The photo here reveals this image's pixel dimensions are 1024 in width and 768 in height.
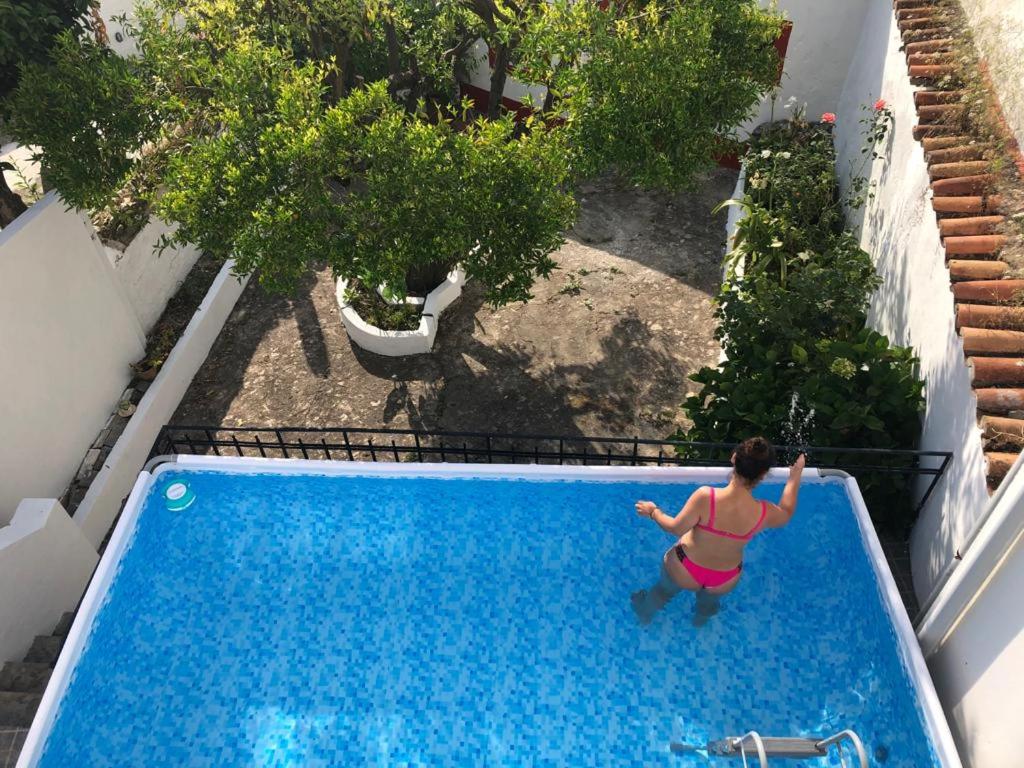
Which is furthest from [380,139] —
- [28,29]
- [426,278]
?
[426,278]

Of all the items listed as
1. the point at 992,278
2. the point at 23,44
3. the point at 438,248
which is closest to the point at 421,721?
the point at 438,248

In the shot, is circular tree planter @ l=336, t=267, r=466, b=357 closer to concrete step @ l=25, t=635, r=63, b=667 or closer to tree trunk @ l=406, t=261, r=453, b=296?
tree trunk @ l=406, t=261, r=453, b=296

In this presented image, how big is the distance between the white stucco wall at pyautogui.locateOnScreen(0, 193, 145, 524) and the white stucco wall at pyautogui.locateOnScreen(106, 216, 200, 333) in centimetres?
41

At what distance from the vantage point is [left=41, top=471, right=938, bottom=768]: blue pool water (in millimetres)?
5156

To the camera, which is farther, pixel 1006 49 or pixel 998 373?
pixel 1006 49

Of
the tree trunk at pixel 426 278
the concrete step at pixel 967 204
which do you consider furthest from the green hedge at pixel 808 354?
the tree trunk at pixel 426 278

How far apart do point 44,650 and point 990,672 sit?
311 inches

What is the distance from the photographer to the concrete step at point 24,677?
6295 mm

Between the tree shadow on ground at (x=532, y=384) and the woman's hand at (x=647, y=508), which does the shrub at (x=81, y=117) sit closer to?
the tree shadow on ground at (x=532, y=384)

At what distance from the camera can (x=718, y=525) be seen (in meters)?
5.15

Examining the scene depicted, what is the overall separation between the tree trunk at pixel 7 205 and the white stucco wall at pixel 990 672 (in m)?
10.6

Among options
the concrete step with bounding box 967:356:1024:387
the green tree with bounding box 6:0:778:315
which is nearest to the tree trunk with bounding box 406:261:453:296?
the green tree with bounding box 6:0:778:315

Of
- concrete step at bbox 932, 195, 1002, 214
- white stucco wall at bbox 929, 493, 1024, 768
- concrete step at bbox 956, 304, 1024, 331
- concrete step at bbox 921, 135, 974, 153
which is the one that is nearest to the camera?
white stucco wall at bbox 929, 493, 1024, 768

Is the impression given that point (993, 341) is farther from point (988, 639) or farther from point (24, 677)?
point (24, 677)
